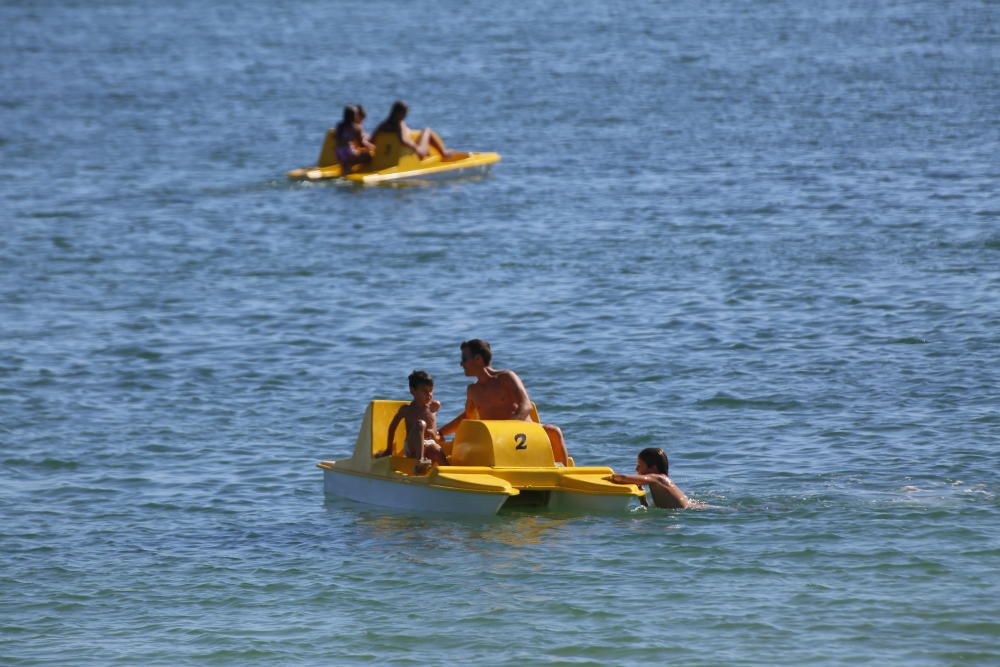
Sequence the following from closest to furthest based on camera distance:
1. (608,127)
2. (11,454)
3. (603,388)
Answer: (11,454)
(603,388)
(608,127)

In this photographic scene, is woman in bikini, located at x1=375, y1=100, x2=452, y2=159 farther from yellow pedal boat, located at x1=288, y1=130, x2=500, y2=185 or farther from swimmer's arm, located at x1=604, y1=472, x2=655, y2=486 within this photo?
swimmer's arm, located at x1=604, y1=472, x2=655, y2=486

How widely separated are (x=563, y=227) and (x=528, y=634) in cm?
1576

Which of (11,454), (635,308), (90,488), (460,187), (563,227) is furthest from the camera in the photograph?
(460,187)

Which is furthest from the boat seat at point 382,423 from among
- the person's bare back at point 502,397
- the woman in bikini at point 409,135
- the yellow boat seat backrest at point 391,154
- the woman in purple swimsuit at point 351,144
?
the yellow boat seat backrest at point 391,154

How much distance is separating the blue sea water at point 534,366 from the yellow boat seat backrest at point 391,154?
59cm

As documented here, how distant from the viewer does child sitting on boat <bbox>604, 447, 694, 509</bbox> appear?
520 inches

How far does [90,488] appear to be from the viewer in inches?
597

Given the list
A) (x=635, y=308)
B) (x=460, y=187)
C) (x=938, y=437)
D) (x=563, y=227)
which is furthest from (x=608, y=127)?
(x=938, y=437)

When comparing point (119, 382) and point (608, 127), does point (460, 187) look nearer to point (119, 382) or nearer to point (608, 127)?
point (608, 127)

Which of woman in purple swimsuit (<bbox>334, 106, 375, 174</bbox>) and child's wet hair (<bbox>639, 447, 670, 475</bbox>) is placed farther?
woman in purple swimsuit (<bbox>334, 106, 375, 174</bbox>)

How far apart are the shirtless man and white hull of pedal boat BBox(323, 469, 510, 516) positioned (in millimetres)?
631

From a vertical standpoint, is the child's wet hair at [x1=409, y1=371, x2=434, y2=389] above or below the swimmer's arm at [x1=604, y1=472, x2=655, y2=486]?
above

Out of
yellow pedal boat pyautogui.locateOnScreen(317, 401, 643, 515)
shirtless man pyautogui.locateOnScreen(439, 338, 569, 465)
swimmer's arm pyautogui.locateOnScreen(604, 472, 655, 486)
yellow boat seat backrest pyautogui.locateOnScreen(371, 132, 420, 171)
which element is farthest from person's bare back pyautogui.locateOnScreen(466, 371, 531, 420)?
yellow boat seat backrest pyautogui.locateOnScreen(371, 132, 420, 171)

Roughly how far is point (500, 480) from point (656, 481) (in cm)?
125
